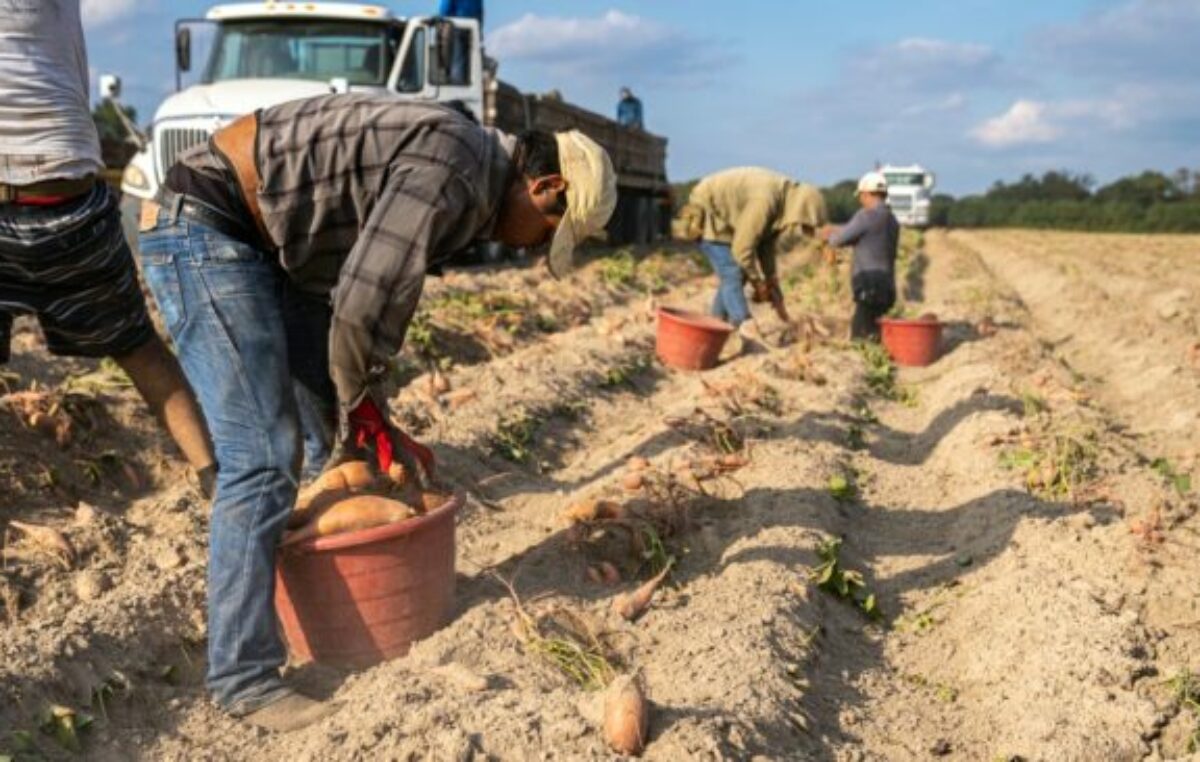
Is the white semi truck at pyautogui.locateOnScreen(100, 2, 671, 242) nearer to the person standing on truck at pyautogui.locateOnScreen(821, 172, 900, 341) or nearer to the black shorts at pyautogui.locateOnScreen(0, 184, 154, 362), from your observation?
the person standing on truck at pyautogui.locateOnScreen(821, 172, 900, 341)

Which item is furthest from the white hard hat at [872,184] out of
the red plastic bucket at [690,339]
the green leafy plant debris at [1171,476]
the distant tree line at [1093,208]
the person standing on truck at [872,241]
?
the distant tree line at [1093,208]

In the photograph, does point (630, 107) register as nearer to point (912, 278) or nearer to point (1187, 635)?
point (912, 278)

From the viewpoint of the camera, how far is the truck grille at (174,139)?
995cm

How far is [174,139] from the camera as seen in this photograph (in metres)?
10.0

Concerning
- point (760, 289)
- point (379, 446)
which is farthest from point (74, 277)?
point (760, 289)

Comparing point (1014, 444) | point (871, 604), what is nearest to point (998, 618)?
point (871, 604)

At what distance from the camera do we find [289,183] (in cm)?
269

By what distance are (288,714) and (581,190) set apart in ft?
4.84

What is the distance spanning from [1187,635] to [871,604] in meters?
1.03

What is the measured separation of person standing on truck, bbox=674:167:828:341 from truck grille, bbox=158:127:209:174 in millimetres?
4494

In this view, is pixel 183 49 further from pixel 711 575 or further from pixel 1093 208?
pixel 1093 208

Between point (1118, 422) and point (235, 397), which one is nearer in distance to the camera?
point (235, 397)

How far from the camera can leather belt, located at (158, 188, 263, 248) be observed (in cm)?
274

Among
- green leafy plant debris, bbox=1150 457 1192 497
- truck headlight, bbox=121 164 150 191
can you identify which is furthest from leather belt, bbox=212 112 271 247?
truck headlight, bbox=121 164 150 191
